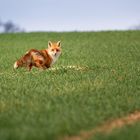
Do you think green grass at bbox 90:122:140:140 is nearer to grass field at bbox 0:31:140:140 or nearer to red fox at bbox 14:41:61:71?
grass field at bbox 0:31:140:140

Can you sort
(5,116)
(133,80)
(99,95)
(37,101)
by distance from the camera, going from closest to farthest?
1. (5,116)
2. (37,101)
3. (99,95)
4. (133,80)

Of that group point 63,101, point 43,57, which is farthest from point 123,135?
point 43,57

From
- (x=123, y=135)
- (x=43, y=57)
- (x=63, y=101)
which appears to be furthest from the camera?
(x=43, y=57)

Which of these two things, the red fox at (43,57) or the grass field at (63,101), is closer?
the grass field at (63,101)

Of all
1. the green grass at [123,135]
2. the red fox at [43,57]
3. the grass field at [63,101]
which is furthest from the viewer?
the red fox at [43,57]

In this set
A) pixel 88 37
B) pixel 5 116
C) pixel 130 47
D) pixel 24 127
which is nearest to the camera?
pixel 24 127

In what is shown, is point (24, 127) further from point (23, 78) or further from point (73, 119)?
point (23, 78)

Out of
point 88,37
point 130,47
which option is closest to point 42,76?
point 130,47

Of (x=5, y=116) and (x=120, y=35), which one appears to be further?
(x=120, y=35)

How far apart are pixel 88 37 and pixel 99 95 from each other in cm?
4113

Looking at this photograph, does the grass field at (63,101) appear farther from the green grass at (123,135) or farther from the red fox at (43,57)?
the red fox at (43,57)

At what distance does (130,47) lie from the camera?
47.5m

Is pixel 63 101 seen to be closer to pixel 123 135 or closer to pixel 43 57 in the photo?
pixel 123 135

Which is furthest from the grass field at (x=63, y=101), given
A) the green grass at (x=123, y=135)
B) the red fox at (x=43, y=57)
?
the red fox at (x=43, y=57)
